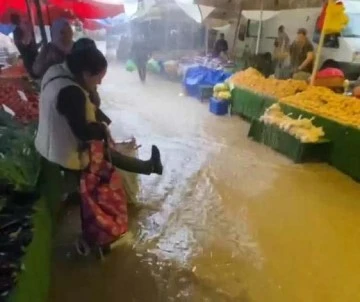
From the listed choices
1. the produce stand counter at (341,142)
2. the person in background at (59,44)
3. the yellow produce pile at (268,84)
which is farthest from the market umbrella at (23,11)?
the produce stand counter at (341,142)

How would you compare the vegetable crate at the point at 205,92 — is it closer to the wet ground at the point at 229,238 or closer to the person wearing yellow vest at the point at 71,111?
the wet ground at the point at 229,238

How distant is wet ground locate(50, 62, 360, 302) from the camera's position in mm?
2949

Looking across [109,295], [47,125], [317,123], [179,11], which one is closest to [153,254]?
[109,295]

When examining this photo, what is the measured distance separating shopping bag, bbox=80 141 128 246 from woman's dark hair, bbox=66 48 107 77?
475 millimetres

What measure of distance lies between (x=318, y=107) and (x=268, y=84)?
1.97m

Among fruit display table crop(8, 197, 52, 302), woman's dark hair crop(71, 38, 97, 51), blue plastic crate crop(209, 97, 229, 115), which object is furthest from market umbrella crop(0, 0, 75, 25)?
fruit display table crop(8, 197, 52, 302)

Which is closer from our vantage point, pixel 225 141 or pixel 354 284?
pixel 354 284

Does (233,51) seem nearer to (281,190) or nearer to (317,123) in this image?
(317,123)

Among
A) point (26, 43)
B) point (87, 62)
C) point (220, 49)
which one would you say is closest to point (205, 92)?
point (220, 49)

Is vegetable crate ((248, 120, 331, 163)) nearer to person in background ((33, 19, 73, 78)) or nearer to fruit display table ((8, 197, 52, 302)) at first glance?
person in background ((33, 19, 73, 78))

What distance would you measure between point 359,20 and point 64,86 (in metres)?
9.12

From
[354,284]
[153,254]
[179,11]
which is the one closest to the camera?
[354,284]

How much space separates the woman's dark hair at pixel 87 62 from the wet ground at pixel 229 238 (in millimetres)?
1409

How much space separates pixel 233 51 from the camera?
14531mm
